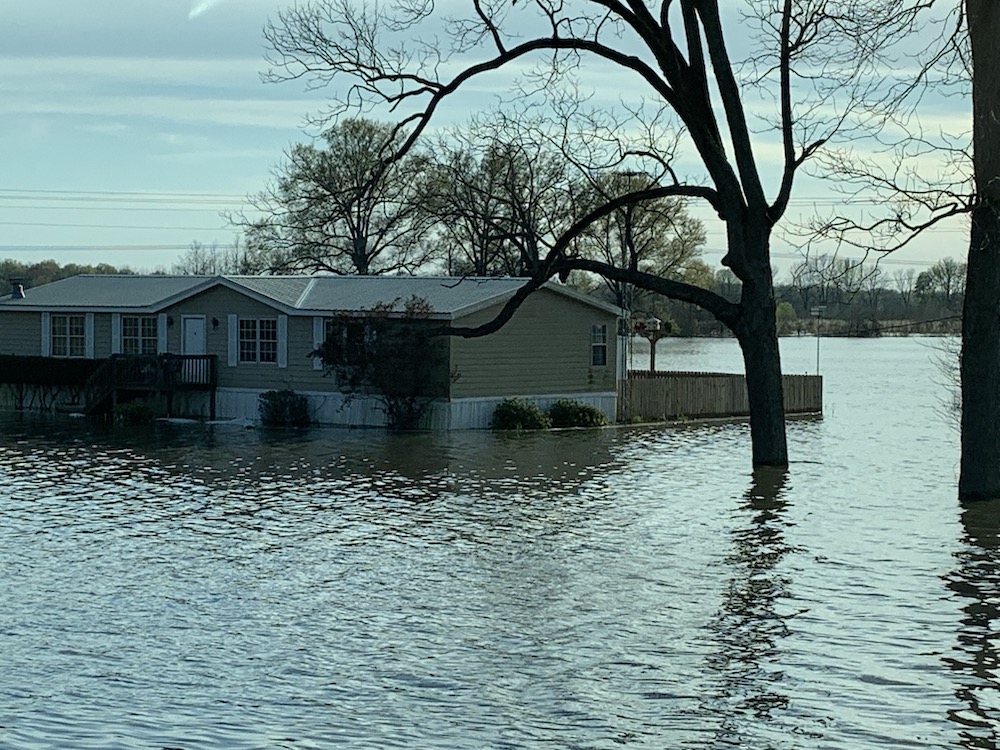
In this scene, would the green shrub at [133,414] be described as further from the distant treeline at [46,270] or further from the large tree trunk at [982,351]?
the distant treeline at [46,270]

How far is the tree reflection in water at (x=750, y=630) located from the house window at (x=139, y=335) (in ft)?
79.6

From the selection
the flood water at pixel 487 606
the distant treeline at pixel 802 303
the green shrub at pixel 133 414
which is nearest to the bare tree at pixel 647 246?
the distant treeline at pixel 802 303

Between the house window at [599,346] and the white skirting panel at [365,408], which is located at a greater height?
the house window at [599,346]

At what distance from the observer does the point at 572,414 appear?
42125mm

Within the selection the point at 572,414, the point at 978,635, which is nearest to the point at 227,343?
the point at 572,414

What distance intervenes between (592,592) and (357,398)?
2362 cm

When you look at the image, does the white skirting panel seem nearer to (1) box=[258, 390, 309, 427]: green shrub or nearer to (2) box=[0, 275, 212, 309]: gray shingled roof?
(1) box=[258, 390, 309, 427]: green shrub

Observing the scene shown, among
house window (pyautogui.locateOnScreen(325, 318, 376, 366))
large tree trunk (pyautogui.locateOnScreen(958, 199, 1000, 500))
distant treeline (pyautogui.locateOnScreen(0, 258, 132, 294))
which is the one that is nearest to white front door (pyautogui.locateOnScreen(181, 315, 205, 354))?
house window (pyautogui.locateOnScreen(325, 318, 376, 366))

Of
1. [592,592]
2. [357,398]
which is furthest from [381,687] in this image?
[357,398]

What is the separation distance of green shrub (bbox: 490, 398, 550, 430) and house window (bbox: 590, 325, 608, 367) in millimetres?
3477

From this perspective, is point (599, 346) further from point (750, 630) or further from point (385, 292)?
point (750, 630)

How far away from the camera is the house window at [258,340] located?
41.5 meters

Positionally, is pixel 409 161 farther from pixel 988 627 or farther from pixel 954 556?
pixel 988 627

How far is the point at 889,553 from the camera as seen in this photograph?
20.6m
